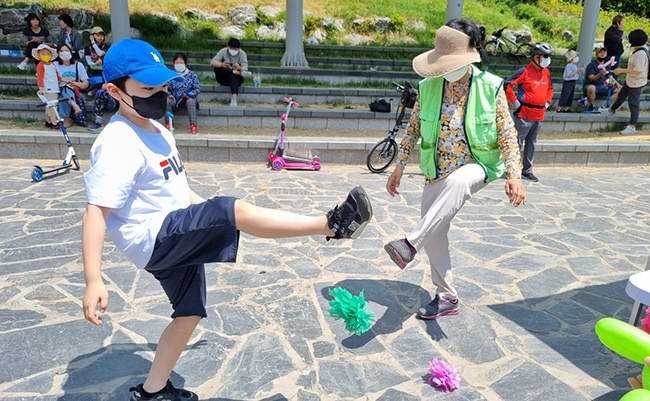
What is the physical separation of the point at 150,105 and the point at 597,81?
43.0 ft

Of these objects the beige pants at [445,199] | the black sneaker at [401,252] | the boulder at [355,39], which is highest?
the boulder at [355,39]

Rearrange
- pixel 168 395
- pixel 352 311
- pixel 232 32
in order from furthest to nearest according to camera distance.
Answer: pixel 232 32 < pixel 352 311 < pixel 168 395

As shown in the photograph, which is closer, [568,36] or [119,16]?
[119,16]

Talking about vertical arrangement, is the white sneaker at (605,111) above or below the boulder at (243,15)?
below

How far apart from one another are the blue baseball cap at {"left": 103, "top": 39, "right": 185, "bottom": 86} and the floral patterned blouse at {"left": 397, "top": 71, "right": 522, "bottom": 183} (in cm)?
184

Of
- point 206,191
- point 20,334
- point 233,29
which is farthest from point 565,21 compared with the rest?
point 20,334

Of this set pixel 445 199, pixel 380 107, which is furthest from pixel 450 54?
pixel 380 107

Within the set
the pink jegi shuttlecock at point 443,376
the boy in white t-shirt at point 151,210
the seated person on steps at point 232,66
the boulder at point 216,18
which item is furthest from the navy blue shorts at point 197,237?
the boulder at point 216,18

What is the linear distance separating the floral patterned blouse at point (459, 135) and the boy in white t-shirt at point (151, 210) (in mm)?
1353

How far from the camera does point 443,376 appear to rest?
9.91ft

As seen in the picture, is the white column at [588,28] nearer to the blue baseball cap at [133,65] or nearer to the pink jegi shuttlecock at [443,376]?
the pink jegi shuttlecock at [443,376]

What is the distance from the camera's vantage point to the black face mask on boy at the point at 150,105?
2.32 meters

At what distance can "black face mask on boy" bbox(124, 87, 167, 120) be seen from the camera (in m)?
2.32

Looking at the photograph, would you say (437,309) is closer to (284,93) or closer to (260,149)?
(260,149)
